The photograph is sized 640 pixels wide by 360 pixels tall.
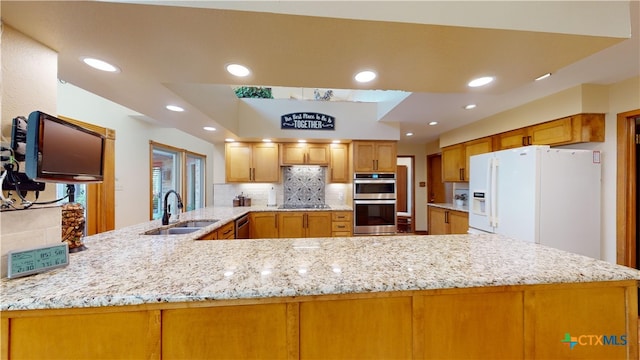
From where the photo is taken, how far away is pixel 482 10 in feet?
3.37

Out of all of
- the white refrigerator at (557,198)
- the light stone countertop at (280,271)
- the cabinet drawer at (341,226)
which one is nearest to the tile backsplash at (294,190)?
the cabinet drawer at (341,226)

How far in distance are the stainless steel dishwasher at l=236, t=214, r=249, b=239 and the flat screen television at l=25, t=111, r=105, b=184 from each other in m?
1.89

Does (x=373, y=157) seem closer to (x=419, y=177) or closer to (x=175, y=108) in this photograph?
(x=419, y=177)

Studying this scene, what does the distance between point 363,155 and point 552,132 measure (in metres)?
2.30

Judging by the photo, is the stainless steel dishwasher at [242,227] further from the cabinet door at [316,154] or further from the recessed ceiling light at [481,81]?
the recessed ceiling light at [481,81]

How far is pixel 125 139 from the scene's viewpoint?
3760mm

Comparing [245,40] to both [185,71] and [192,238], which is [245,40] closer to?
[185,71]

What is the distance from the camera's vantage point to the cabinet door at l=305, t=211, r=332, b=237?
147 inches

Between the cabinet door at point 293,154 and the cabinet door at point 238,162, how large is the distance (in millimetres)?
597

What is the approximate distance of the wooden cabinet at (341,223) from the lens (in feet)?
12.4

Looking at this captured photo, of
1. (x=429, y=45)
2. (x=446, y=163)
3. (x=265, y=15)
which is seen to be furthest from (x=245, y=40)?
(x=446, y=163)

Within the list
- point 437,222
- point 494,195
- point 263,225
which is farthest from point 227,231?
point 437,222

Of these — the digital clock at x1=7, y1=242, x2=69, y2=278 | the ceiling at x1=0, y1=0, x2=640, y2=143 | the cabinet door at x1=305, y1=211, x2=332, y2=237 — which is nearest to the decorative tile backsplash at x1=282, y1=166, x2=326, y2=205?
the cabinet door at x1=305, y1=211, x2=332, y2=237

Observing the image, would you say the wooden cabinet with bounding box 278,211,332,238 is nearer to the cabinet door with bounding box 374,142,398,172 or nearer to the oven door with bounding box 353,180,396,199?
the oven door with bounding box 353,180,396,199
